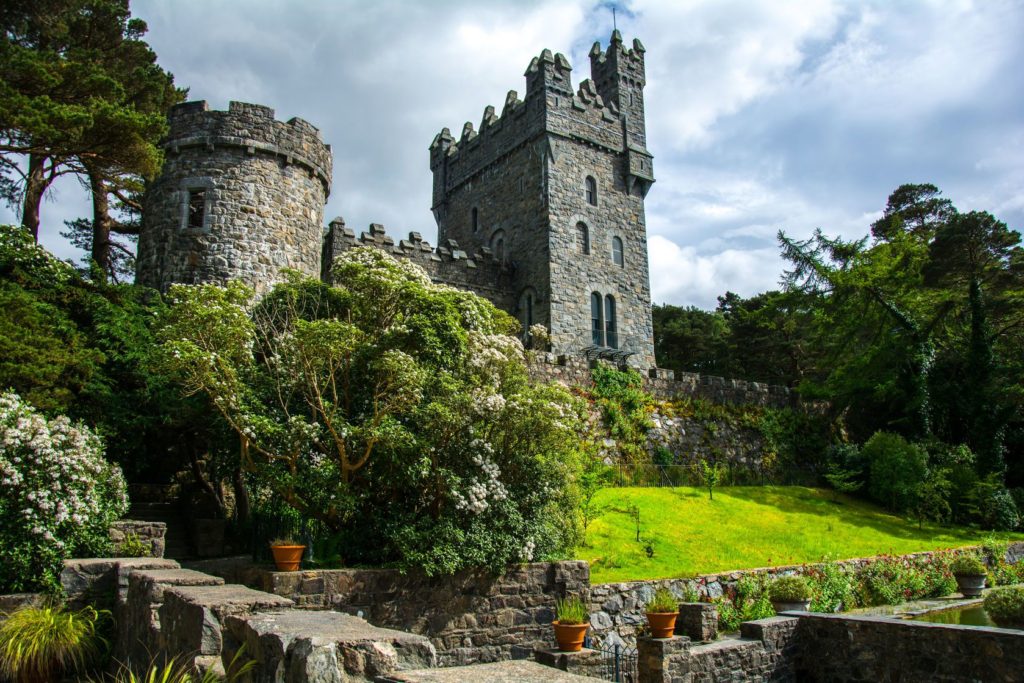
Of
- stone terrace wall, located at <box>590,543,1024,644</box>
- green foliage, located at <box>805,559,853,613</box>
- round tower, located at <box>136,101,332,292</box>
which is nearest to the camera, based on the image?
stone terrace wall, located at <box>590,543,1024,644</box>

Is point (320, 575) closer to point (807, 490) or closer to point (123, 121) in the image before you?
point (123, 121)

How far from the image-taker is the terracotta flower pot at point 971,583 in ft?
47.6

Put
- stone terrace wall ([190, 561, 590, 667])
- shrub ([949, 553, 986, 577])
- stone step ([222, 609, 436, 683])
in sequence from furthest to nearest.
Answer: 1. shrub ([949, 553, 986, 577])
2. stone terrace wall ([190, 561, 590, 667])
3. stone step ([222, 609, 436, 683])

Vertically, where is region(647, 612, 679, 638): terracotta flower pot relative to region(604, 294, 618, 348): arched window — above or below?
below

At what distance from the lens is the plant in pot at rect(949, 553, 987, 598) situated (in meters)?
14.5

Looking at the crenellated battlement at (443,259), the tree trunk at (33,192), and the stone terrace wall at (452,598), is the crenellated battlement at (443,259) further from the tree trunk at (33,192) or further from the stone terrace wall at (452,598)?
the stone terrace wall at (452,598)

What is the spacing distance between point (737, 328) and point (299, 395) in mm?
35371

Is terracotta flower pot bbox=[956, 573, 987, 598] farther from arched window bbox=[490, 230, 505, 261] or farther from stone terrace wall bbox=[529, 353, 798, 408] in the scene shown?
arched window bbox=[490, 230, 505, 261]

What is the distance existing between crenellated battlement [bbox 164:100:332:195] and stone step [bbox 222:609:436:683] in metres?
14.7

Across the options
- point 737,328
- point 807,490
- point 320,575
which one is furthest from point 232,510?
point 737,328

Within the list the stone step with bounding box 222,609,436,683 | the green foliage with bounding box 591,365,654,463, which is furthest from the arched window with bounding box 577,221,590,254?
the stone step with bounding box 222,609,436,683

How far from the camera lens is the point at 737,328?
42438mm

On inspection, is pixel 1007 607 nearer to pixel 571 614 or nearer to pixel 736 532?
pixel 571 614

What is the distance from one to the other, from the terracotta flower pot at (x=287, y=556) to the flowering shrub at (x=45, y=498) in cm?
248
